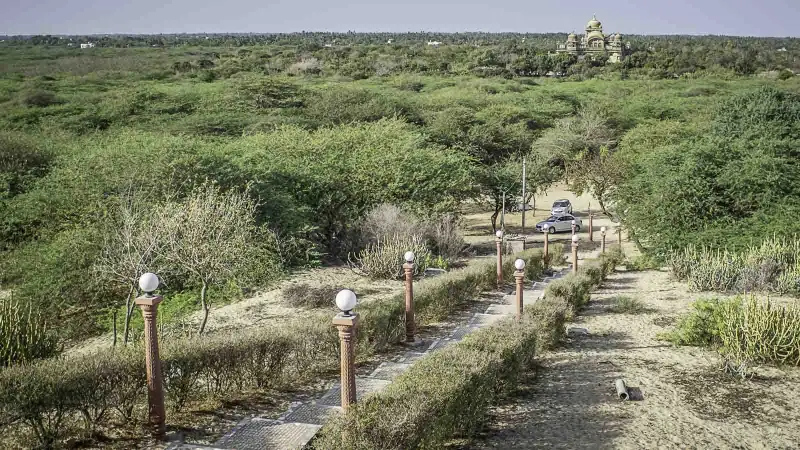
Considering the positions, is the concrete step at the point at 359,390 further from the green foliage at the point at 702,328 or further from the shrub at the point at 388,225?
the shrub at the point at 388,225

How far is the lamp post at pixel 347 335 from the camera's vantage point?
691 cm

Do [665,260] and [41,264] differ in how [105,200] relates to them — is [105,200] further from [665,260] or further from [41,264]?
[665,260]

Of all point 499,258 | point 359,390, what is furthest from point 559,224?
point 359,390

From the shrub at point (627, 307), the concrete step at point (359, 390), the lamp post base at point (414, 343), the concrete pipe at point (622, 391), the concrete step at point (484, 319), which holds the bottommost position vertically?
the shrub at point (627, 307)

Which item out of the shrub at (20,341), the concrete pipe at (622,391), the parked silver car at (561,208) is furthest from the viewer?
the parked silver car at (561,208)

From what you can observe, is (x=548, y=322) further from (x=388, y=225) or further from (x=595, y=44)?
(x=595, y=44)

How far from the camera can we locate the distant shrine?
4584 inches

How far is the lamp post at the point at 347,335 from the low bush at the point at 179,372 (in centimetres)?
197

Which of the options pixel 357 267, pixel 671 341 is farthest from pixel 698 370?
pixel 357 267

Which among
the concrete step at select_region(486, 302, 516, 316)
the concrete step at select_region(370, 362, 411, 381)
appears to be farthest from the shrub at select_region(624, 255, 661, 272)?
the concrete step at select_region(370, 362, 411, 381)

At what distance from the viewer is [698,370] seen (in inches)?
442

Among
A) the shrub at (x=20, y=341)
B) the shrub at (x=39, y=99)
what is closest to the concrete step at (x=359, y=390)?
the shrub at (x=20, y=341)

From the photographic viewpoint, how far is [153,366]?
25.0 ft

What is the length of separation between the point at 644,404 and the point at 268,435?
187 inches
